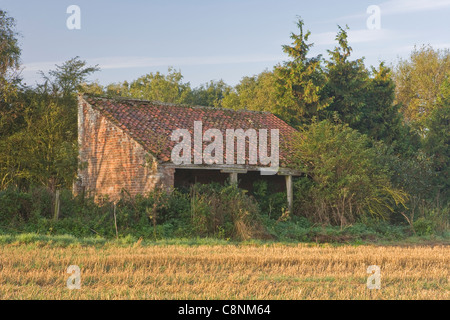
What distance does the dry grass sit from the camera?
30.9ft

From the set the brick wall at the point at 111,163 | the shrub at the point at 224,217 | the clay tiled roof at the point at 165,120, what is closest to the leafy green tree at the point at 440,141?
the clay tiled roof at the point at 165,120

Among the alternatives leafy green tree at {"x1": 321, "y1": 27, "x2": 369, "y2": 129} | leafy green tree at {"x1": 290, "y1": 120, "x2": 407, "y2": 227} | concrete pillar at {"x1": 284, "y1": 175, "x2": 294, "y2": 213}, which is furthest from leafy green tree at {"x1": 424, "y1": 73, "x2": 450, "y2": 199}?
concrete pillar at {"x1": 284, "y1": 175, "x2": 294, "y2": 213}

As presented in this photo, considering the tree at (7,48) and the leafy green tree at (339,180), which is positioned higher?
A: the tree at (7,48)

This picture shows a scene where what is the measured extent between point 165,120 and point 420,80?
32.0m

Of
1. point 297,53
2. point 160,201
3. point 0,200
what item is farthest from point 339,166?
point 0,200

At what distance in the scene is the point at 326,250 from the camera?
15953 mm

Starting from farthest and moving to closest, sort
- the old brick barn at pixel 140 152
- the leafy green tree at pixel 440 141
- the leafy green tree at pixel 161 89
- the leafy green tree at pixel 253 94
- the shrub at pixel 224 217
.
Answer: the leafy green tree at pixel 161 89 → the leafy green tree at pixel 253 94 → the leafy green tree at pixel 440 141 → the old brick barn at pixel 140 152 → the shrub at pixel 224 217

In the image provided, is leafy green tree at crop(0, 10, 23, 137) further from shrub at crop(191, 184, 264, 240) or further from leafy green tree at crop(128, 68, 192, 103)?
leafy green tree at crop(128, 68, 192, 103)

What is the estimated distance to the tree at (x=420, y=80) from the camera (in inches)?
1972

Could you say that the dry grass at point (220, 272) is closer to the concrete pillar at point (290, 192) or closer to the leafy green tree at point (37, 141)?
the concrete pillar at point (290, 192)

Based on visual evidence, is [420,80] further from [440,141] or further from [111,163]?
[111,163]

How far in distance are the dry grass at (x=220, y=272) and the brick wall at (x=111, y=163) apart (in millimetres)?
6235

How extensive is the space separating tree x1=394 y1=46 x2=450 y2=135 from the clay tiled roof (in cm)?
2472
